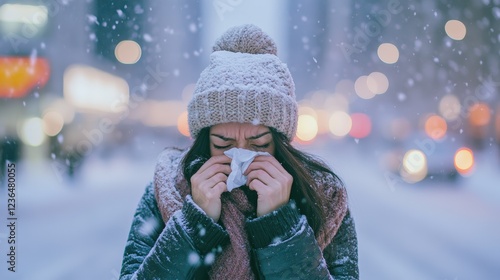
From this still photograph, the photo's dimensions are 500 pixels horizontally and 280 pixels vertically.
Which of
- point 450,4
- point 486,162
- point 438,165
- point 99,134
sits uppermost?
point 450,4

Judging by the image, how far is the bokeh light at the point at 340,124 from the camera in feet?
206

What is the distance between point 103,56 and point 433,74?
27892 millimetres

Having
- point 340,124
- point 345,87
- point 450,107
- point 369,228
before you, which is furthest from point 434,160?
point 345,87

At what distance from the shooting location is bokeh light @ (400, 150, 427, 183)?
15.4 metres

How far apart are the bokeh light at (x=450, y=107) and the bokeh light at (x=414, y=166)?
20.1 meters

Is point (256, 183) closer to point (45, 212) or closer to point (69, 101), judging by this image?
point (45, 212)

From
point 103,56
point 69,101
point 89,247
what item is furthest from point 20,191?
point 103,56

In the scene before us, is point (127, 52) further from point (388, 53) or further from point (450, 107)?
point (450, 107)

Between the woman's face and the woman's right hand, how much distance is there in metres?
0.16

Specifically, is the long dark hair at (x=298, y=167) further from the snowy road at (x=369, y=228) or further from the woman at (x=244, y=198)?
the snowy road at (x=369, y=228)

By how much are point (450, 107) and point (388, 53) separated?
22270 millimetres

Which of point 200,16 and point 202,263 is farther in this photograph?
point 200,16

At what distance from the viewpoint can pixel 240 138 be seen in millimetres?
2152

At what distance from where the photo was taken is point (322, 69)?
108938 mm
